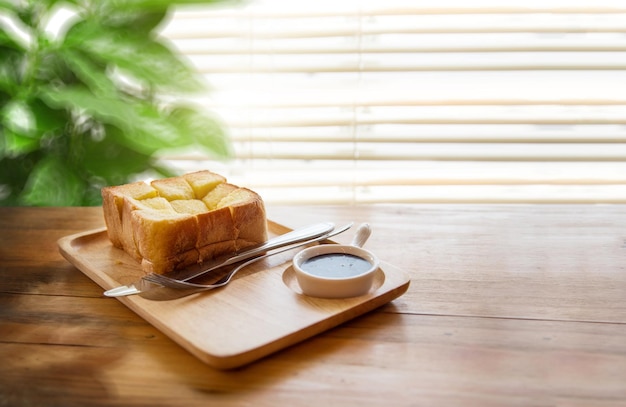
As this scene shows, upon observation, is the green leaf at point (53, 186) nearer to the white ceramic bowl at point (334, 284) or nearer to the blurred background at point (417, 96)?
the blurred background at point (417, 96)

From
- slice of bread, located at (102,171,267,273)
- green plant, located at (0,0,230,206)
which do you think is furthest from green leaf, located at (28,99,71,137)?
slice of bread, located at (102,171,267,273)

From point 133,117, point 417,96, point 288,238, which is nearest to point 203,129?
point 133,117

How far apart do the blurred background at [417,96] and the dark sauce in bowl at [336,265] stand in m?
1.06

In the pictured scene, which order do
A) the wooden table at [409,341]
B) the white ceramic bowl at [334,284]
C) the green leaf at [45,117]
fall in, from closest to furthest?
the wooden table at [409,341]
the white ceramic bowl at [334,284]
the green leaf at [45,117]

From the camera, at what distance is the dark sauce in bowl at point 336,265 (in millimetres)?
1058

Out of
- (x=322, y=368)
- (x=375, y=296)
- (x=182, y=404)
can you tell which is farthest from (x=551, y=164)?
(x=182, y=404)

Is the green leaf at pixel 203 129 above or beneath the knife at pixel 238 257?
above

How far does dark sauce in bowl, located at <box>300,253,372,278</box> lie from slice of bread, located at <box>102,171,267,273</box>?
0.17m

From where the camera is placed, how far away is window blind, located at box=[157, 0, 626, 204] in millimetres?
2137

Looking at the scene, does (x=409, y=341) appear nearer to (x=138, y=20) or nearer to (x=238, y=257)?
(x=238, y=257)

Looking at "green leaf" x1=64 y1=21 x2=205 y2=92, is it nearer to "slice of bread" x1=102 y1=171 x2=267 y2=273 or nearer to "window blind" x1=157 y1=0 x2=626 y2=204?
"window blind" x1=157 y1=0 x2=626 y2=204

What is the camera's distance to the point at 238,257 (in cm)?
115

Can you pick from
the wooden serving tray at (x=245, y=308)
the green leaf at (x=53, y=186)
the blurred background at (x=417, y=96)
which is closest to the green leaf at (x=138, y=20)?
the blurred background at (x=417, y=96)

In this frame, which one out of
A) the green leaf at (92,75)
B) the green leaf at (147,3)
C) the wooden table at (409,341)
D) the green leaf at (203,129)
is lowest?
the wooden table at (409,341)
